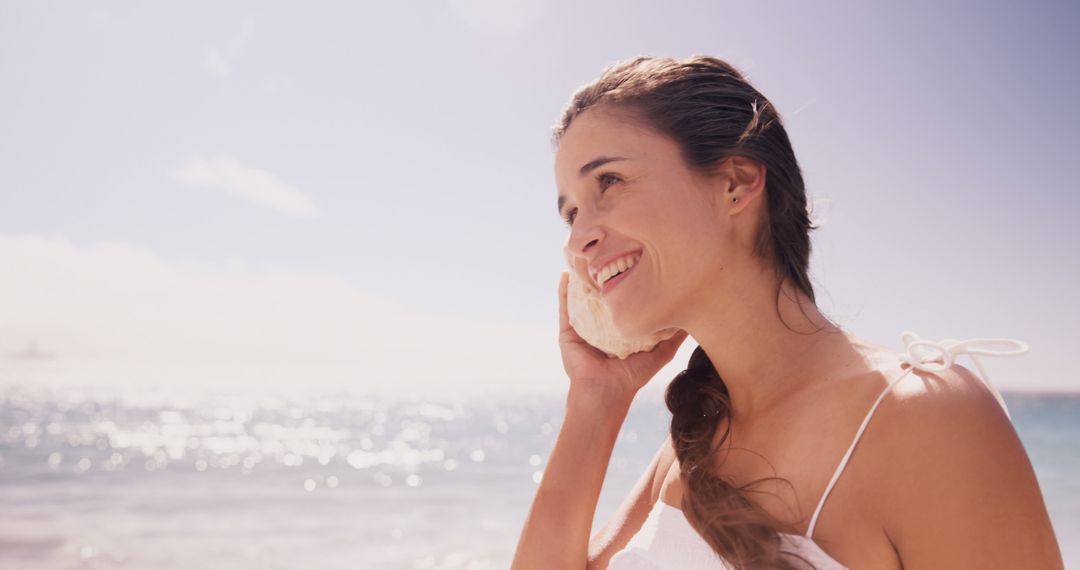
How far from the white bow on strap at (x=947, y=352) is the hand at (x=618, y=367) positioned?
2.92 feet

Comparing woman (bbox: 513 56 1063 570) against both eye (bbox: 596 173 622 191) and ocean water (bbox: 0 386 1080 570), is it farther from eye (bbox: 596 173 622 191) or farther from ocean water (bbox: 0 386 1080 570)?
ocean water (bbox: 0 386 1080 570)

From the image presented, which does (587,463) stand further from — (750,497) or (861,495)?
(861,495)

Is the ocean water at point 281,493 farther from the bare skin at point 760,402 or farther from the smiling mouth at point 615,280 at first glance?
the smiling mouth at point 615,280

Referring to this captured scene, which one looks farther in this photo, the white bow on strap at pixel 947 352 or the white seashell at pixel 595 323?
the white seashell at pixel 595 323

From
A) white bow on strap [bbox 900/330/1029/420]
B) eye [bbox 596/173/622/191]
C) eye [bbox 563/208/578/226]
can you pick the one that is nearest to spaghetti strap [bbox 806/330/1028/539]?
white bow on strap [bbox 900/330/1029/420]

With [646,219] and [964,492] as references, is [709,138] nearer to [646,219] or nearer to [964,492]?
[646,219]

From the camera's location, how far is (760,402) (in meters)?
1.90

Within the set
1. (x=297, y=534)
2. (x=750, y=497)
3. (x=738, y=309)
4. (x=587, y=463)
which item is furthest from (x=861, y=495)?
(x=297, y=534)

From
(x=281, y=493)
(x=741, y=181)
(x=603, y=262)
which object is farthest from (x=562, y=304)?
(x=281, y=493)

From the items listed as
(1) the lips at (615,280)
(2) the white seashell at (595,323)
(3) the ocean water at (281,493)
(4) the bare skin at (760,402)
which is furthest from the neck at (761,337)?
(3) the ocean water at (281,493)

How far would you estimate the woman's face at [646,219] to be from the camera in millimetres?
1887

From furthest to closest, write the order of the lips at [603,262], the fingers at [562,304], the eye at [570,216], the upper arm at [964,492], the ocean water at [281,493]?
the ocean water at [281,493]
the fingers at [562,304]
the eye at [570,216]
the lips at [603,262]
the upper arm at [964,492]

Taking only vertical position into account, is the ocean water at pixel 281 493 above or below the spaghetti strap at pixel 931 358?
below

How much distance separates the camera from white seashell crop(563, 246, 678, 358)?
7.59ft
